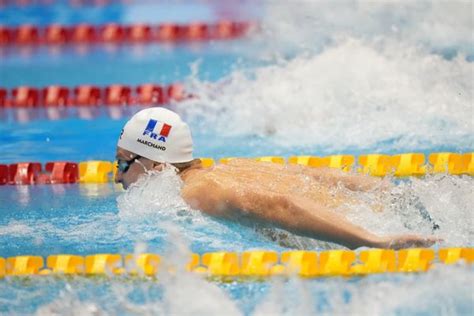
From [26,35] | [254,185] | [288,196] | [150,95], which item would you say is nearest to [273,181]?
[254,185]

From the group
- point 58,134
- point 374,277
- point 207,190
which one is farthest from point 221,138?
point 374,277

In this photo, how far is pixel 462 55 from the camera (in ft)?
24.0

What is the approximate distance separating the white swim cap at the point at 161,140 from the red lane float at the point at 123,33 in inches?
200

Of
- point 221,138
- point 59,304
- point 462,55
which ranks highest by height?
point 462,55

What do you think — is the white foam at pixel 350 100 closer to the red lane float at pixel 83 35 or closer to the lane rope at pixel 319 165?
the lane rope at pixel 319 165

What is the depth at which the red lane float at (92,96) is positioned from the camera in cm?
751

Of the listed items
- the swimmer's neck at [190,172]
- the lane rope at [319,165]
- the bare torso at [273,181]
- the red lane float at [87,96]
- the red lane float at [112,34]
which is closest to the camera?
the bare torso at [273,181]

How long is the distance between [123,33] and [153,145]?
544 centimetres

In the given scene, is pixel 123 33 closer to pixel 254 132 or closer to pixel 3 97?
pixel 3 97

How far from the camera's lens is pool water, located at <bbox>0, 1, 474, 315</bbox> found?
142 inches

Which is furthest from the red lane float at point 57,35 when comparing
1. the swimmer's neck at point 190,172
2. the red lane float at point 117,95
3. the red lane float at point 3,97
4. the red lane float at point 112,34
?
the swimmer's neck at point 190,172

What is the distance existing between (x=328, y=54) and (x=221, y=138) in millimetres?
1500

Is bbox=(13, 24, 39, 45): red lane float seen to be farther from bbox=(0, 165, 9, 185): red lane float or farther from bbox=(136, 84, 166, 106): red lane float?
bbox=(0, 165, 9, 185): red lane float

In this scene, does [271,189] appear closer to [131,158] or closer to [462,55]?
[131,158]
